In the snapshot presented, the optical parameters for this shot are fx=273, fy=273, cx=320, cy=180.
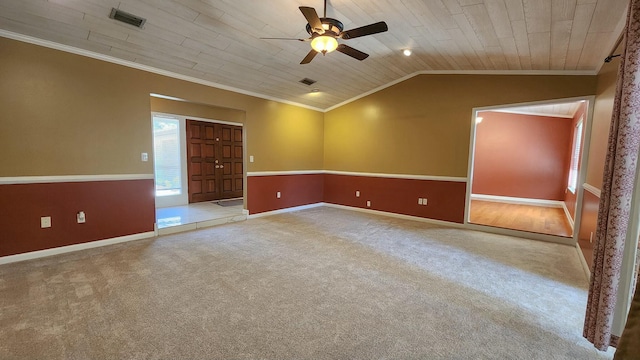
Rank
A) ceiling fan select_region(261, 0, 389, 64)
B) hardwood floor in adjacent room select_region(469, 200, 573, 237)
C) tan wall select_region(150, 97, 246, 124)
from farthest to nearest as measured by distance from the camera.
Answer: tan wall select_region(150, 97, 246, 124)
hardwood floor in adjacent room select_region(469, 200, 573, 237)
ceiling fan select_region(261, 0, 389, 64)

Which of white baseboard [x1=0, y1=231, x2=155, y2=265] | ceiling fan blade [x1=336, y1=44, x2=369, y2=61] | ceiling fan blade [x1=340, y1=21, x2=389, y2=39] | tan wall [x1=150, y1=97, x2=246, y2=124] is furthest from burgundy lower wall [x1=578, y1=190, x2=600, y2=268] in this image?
tan wall [x1=150, y1=97, x2=246, y2=124]

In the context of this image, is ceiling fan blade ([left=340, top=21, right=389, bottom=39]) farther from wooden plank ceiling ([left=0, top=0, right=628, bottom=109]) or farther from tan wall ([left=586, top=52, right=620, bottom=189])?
tan wall ([left=586, top=52, right=620, bottom=189])

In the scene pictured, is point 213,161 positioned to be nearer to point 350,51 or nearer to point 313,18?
point 350,51

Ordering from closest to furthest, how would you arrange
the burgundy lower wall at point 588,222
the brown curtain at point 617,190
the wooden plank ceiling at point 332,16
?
the brown curtain at point 617,190 < the wooden plank ceiling at point 332,16 < the burgundy lower wall at point 588,222

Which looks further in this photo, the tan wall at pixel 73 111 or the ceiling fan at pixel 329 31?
the tan wall at pixel 73 111

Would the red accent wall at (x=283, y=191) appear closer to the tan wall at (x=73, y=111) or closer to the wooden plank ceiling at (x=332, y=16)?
the tan wall at (x=73, y=111)

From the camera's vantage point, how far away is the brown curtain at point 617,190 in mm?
1635

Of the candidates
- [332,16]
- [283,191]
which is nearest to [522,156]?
[283,191]

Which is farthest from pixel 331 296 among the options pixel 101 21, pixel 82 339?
pixel 101 21

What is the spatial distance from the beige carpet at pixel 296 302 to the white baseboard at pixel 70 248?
15cm

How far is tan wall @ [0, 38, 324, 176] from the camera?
9.91 feet

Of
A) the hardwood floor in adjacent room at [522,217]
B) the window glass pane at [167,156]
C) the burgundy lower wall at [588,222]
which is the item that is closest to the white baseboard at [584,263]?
the burgundy lower wall at [588,222]

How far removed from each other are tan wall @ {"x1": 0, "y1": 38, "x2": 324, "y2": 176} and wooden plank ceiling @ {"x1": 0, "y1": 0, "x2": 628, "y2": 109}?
236mm

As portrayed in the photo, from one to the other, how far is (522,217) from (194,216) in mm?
6573
